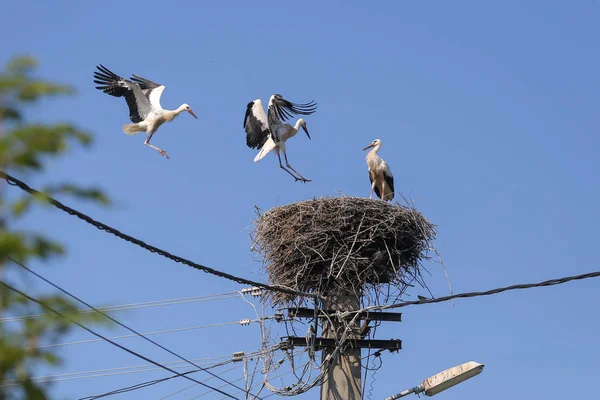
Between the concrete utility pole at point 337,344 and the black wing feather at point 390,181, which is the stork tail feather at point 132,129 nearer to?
the black wing feather at point 390,181

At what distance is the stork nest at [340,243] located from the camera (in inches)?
367

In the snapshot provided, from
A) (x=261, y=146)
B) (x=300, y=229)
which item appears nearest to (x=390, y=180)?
(x=261, y=146)

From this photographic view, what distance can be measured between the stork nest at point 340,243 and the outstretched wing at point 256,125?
3.83 meters

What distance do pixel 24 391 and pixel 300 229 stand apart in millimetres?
7731

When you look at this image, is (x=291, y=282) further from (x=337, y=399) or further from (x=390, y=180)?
(x=390, y=180)

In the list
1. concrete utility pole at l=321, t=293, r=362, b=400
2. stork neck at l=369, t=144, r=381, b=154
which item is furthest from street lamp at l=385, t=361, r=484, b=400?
stork neck at l=369, t=144, r=381, b=154

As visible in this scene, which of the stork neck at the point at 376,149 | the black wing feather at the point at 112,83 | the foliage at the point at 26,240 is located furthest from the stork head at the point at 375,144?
the foliage at the point at 26,240

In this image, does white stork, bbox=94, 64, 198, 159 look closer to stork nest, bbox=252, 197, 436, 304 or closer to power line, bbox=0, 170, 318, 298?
stork nest, bbox=252, 197, 436, 304

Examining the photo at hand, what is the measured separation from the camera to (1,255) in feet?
8.36

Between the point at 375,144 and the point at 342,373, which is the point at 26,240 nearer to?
the point at 342,373

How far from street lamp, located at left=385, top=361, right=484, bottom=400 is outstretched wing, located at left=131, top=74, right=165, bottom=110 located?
8665 mm

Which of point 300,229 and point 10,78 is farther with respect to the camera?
point 300,229

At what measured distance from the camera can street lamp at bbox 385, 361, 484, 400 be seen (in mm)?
7688

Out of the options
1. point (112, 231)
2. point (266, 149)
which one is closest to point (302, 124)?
point (266, 149)
